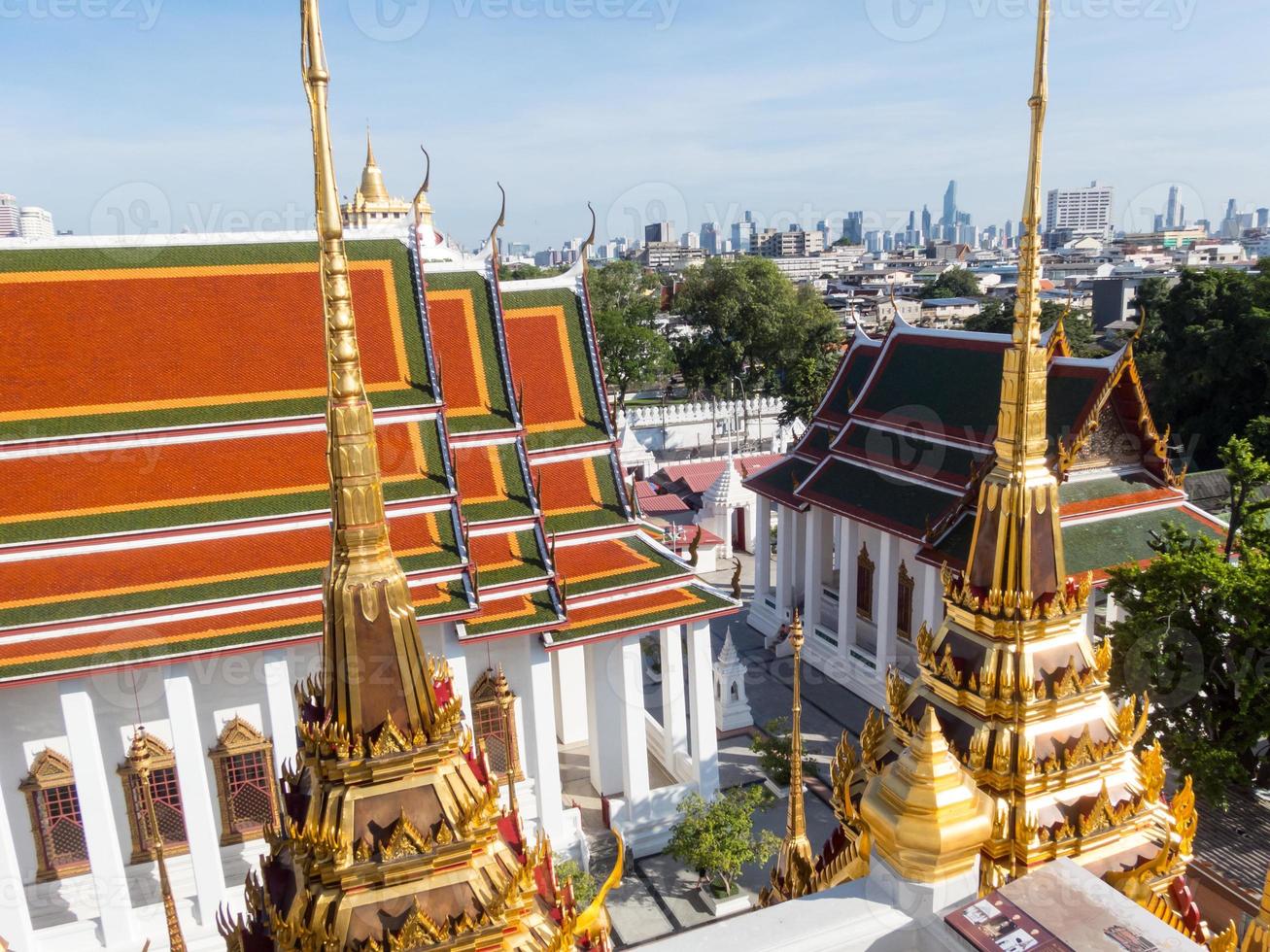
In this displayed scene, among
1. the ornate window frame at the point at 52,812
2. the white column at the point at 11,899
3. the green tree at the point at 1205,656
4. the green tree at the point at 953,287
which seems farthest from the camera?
the green tree at the point at 953,287

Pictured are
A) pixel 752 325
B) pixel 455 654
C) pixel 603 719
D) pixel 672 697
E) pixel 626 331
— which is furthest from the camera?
pixel 626 331

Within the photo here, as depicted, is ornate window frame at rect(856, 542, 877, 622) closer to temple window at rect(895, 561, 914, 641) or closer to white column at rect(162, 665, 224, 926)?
temple window at rect(895, 561, 914, 641)

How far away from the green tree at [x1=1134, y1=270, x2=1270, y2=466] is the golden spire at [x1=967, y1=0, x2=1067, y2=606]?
34709 mm

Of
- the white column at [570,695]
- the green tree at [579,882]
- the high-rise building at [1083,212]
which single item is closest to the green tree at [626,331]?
the white column at [570,695]

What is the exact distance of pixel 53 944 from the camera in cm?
1324

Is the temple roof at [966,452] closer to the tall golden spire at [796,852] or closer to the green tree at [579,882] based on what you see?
Result: the green tree at [579,882]

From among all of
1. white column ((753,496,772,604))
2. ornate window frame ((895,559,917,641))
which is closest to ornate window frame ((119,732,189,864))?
ornate window frame ((895,559,917,641))

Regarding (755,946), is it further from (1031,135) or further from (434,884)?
(1031,135)

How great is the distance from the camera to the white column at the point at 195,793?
13039mm

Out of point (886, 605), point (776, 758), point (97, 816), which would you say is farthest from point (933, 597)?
point (97, 816)

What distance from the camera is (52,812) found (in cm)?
1377

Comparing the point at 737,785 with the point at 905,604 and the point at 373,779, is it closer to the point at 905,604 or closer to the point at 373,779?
the point at 905,604

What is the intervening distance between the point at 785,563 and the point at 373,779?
21.5m

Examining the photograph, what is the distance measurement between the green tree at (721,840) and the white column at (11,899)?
9.73 metres
